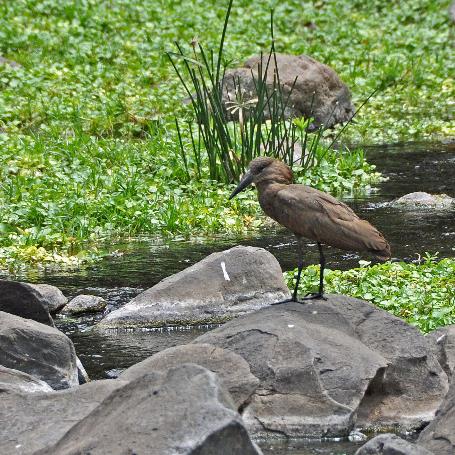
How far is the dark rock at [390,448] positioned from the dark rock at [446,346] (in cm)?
182

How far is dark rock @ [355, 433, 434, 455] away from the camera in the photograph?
5.29m

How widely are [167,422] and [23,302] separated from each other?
3648 mm

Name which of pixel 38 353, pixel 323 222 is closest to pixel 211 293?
pixel 323 222

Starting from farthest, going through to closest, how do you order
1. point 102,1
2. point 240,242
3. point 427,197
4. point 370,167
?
point 102,1 → point 370,167 → point 427,197 → point 240,242

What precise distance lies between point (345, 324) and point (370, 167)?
6857mm

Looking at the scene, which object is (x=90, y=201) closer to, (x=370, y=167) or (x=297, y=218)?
(x=370, y=167)

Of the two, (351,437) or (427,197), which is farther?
(427,197)

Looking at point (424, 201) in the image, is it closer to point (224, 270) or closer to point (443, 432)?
point (224, 270)

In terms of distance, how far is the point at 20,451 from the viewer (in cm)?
568

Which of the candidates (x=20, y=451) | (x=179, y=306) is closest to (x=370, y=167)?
(x=179, y=306)

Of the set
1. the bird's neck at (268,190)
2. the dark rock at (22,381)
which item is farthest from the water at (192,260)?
the bird's neck at (268,190)

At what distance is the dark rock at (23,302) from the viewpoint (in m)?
8.39

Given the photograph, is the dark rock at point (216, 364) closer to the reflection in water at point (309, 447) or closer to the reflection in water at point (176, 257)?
the reflection in water at point (309, 447)

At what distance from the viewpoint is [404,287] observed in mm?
8984
